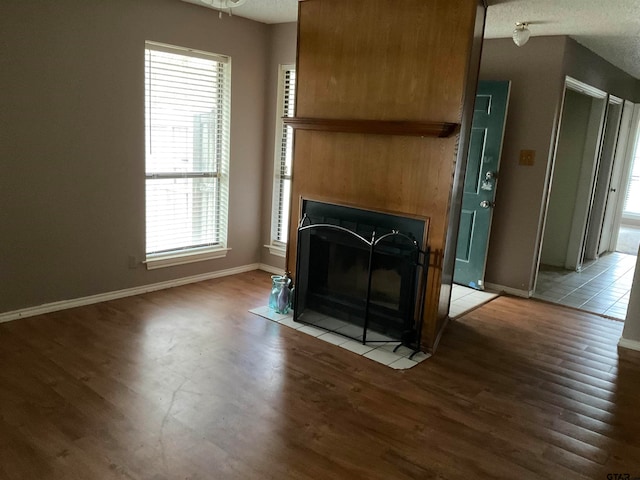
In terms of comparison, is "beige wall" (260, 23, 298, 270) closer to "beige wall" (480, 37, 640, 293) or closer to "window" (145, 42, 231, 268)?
"window" (145, 42, 231, 268)

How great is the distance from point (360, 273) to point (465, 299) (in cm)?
139

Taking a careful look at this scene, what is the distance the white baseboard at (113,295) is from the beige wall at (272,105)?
0.95 feet

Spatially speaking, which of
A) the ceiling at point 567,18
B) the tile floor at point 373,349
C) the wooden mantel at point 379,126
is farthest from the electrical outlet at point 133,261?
the ceiling at point 567,18

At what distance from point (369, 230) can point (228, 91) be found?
2.02 m

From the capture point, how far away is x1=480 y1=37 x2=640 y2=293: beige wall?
13.9 ft

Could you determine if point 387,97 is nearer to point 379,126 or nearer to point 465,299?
point 379,126

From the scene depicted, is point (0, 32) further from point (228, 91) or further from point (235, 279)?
point (235, 279)

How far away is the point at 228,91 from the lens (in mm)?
4438

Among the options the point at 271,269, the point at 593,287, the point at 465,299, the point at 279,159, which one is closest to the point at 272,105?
the point at 279,159

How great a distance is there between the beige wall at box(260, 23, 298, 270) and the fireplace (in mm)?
1251

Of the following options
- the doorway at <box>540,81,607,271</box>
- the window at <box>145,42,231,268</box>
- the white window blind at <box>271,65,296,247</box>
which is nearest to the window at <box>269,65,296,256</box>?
the white window blind at <box>271,65,296,247</box>

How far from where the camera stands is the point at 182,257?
4.34m

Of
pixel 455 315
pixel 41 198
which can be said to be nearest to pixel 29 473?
pixel 41 198

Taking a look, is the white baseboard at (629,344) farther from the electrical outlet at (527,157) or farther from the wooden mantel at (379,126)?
the wooden mantel at (379,126)
